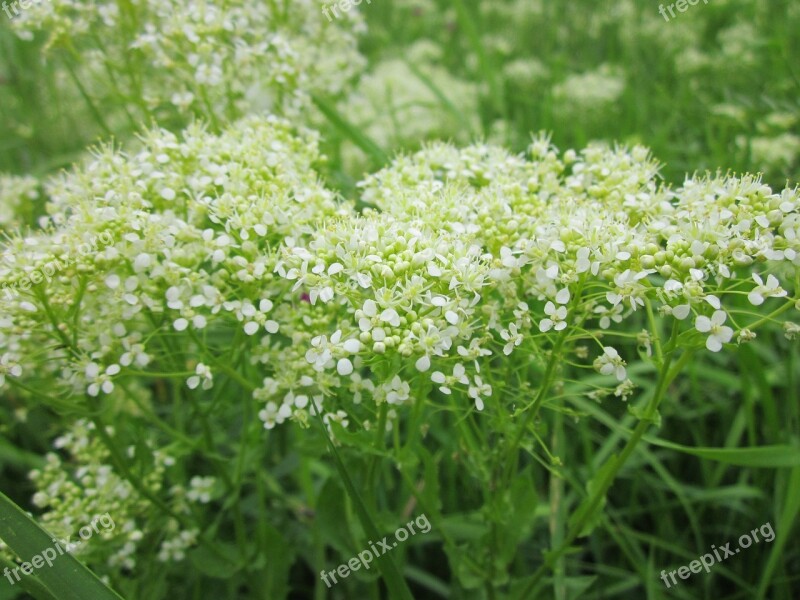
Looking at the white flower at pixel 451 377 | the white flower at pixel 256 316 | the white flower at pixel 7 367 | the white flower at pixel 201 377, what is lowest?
the white flower at pixel 451 377

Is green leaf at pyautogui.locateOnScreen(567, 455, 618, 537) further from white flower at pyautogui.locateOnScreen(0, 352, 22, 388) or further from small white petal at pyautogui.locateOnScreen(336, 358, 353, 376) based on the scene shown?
white flower at pyautogui.locateOnScreen(0, 352, 22, 388)

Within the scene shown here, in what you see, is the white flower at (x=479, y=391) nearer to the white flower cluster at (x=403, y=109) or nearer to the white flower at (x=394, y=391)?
the white flower at (x=394, y=391)

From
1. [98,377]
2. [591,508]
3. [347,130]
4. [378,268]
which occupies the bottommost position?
[591,508]

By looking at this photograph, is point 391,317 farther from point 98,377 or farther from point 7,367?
point 7,367

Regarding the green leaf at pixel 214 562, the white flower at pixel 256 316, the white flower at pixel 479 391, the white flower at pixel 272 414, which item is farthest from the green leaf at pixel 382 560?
the green leaf at pixel 214 562

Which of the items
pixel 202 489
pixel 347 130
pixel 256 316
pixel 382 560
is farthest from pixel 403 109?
pixel 382 560

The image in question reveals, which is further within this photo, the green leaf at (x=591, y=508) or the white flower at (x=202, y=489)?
the white flower at (x=202, y=489)

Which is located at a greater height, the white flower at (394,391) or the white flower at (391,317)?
the white flower at (391,317)
